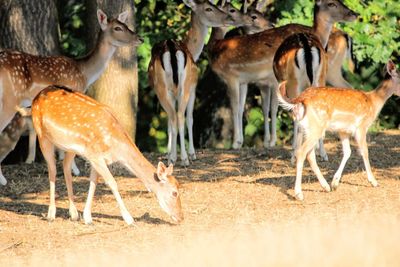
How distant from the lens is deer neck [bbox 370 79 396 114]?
34.3 ft

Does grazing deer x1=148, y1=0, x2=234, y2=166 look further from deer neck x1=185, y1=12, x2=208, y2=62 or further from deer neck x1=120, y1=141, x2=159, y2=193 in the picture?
deer neck x1=120, y1=141, x2=159, y2=193

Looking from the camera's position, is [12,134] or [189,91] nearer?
[12,134]

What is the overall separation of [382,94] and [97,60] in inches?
130

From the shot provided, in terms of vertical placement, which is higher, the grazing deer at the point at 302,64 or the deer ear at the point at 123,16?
the deer ear at the point at 123,16

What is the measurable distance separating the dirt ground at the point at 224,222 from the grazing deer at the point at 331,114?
31 cm

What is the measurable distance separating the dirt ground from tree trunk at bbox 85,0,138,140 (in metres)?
1.12

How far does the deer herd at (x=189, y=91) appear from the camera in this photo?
29.4ft

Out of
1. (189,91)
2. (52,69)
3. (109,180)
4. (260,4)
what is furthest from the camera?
(260,4)

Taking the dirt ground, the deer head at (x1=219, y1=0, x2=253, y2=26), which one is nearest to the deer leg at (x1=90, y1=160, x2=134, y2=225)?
the dirt ground

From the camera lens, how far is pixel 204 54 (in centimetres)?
1606

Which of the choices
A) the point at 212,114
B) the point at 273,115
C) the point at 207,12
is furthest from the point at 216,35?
the point at 212,114

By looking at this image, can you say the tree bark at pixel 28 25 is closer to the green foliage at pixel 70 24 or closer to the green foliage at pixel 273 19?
the green foliage at pixel 273 19

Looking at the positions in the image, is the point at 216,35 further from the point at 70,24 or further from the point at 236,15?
the point at 70,24

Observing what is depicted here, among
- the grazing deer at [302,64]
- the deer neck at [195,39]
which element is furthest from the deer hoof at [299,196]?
the deer neck at [195,39]
